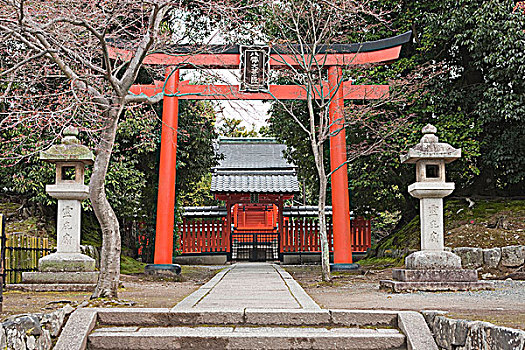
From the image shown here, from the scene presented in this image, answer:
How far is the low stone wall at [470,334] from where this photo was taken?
329cm

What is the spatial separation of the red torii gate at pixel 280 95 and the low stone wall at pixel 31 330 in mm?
7188

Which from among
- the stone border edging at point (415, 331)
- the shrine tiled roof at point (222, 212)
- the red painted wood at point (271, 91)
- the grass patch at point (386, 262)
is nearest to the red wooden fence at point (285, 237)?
the shrine tiled roof at point (222, 212)

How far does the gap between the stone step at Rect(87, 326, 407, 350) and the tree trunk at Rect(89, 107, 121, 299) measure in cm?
142

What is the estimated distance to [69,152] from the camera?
27.0 feet

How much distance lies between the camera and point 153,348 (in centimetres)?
460

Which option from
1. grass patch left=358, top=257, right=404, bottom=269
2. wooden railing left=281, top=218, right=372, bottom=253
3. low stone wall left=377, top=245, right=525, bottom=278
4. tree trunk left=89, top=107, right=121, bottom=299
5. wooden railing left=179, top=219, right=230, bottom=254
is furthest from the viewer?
wooden railing left=179, top=219, right=230, bottom=254

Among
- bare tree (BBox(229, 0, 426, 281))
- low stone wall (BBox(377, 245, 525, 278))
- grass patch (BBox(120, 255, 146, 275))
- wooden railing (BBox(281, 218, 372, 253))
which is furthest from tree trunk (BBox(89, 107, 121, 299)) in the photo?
wooden railing (BBox(281, 218, 372, 253))

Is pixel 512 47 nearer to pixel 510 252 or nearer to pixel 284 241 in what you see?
pixel 510 252

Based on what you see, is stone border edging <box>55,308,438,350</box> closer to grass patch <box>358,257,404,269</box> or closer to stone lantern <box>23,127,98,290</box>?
stone lantern <box>23,127,98,290</box>

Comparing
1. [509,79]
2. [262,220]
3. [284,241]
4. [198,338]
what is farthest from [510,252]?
[262,220]

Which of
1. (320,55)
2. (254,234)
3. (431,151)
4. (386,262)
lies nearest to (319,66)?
(320,55)

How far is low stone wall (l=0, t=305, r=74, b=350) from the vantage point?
369 centimetres

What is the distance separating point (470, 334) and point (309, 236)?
15.0 m

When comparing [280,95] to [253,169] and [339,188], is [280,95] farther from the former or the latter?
[253,169]
